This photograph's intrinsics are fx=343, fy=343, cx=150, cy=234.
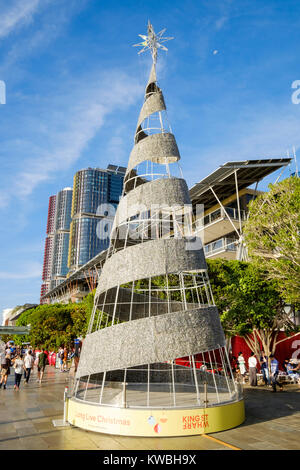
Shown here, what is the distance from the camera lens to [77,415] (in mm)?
11641

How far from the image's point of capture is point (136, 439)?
398 inches

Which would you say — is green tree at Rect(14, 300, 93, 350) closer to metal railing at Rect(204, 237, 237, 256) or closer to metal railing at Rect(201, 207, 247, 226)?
metal railing at Rect(204, 237, 237, 256)

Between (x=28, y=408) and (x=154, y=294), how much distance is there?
603 inches


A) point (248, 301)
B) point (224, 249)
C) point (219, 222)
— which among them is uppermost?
point (219, 222)

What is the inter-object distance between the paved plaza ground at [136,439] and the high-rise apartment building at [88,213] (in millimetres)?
165810

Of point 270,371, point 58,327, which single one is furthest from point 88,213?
point 270,371

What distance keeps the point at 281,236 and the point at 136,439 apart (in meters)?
16.4

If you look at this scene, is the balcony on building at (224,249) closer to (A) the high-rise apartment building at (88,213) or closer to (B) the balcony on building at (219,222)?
(B) the balcony on building at (219,222)

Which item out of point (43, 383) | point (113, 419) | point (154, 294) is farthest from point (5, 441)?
point (154, 294)

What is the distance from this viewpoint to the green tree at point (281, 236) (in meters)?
22.1

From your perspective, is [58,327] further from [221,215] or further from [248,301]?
[248,301]

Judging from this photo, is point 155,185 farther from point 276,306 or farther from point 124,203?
point 276,306

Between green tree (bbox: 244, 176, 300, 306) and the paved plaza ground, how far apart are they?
829 cm

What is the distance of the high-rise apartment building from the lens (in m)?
182
